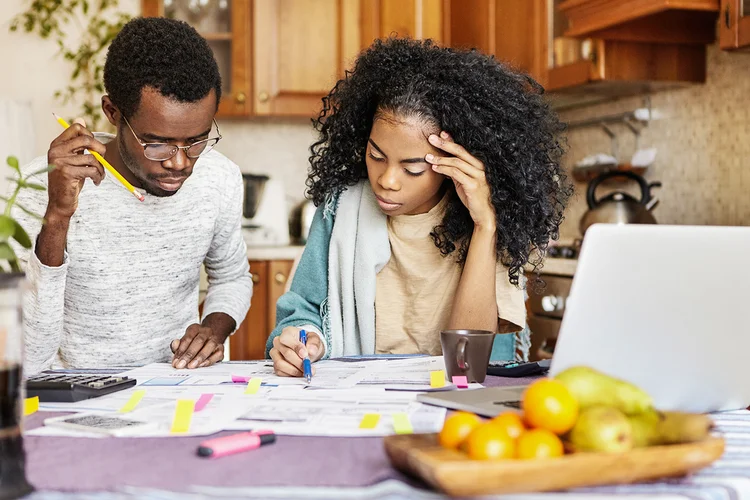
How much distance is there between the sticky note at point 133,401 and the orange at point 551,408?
51 cm

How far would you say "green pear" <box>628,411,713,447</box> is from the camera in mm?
751

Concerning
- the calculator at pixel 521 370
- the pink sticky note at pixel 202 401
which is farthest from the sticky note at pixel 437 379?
the pink sticky note at pixel 202 401

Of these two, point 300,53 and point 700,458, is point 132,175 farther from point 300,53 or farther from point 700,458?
point 300,53

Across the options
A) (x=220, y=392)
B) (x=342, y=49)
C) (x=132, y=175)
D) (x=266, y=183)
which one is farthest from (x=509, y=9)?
(x=220, y=392)

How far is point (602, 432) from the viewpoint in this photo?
717 millimetres

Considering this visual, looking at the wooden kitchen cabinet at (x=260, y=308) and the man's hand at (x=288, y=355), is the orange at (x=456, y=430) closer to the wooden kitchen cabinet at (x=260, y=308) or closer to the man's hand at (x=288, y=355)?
the man's hand at (x=288, y=355)

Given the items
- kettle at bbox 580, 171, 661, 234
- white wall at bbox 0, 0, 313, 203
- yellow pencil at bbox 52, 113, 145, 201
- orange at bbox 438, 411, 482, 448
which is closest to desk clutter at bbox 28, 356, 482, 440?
orange at bbox 438, 411, 482, 448

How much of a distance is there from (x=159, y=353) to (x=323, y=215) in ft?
1.53

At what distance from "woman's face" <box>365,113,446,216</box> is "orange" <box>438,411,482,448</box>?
85 centimetres

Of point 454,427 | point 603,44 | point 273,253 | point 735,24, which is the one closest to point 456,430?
point 454,427

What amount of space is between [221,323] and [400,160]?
0.53 metres

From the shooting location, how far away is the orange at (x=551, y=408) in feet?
2.46

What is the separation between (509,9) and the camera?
130 inches

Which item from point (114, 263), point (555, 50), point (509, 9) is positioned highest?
point (509, 9)
